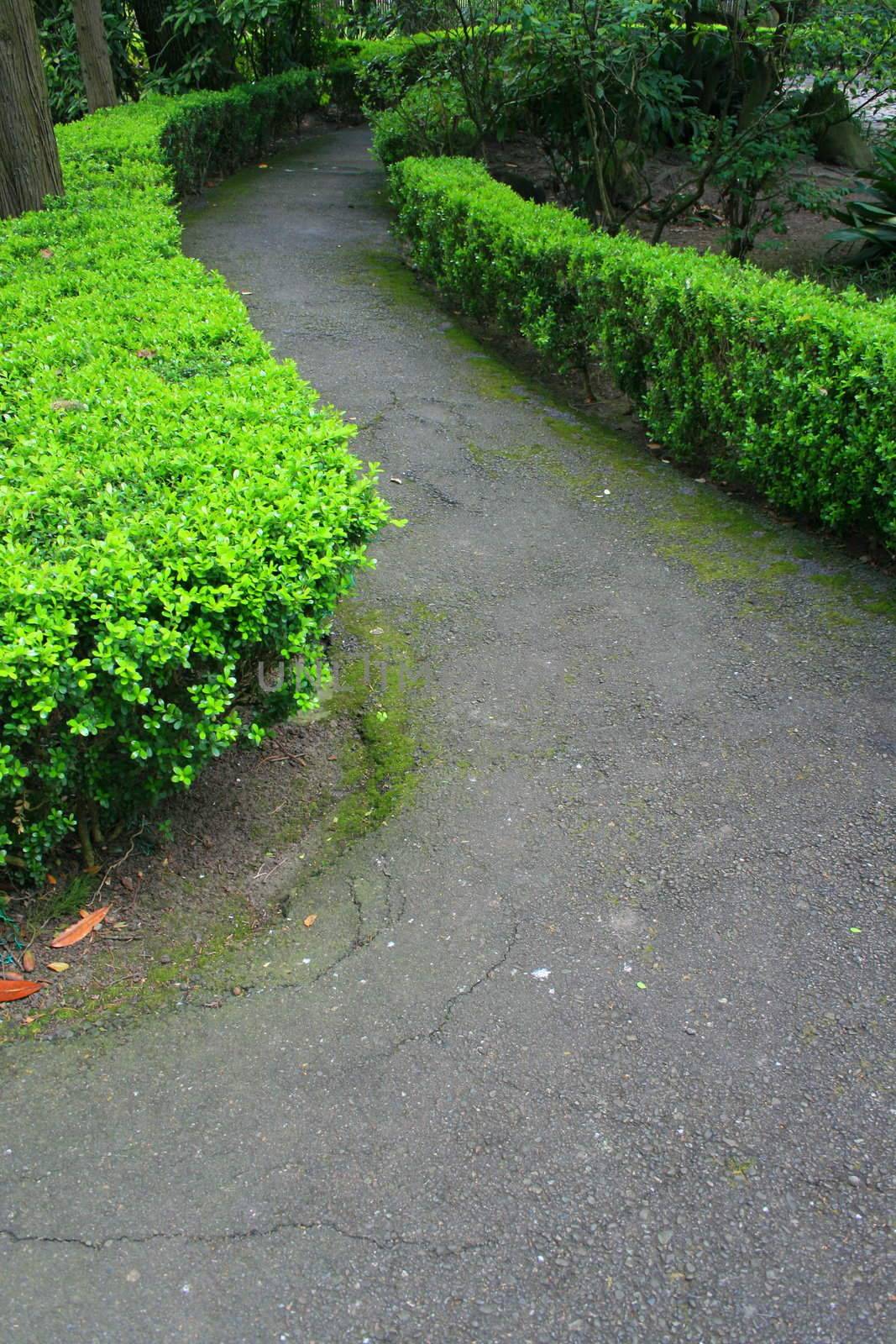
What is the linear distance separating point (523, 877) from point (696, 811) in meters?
0.69

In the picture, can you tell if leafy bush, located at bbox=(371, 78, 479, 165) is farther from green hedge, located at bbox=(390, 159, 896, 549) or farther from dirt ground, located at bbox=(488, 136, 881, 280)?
green hedge, located at bbox=(390, 159, 896, 549)

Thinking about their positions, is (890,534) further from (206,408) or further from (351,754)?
(206,408)

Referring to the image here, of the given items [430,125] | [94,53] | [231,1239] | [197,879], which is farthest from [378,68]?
[231,1239]

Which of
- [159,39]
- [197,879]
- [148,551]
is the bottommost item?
[197,879]

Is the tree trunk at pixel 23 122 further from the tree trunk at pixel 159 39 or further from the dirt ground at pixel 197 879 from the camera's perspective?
the tree trunk at pixel 159 39

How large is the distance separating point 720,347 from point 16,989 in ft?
15.3

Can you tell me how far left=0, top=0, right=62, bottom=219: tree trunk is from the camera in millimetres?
7242

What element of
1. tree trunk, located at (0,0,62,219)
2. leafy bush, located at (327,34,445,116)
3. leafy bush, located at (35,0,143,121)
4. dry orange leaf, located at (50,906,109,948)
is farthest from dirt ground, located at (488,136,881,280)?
dry orange leaf, located at (50,906,109,948)

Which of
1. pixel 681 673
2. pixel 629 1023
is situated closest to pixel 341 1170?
pixel 629 1023

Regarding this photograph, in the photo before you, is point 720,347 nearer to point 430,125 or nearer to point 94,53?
point 430,125

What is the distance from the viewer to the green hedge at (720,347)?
513 cm

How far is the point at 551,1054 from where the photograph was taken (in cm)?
288

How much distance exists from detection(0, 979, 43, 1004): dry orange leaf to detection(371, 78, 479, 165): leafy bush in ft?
33.0

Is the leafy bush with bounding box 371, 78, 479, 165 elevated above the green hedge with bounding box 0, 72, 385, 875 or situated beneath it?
elevated above
